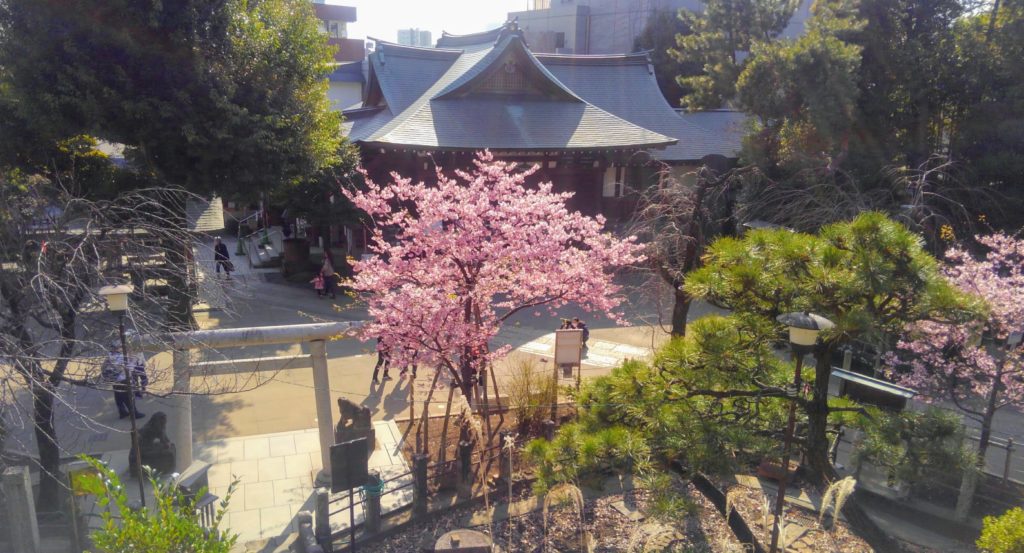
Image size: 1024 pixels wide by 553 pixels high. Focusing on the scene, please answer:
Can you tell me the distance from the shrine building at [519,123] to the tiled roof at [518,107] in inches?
1.6

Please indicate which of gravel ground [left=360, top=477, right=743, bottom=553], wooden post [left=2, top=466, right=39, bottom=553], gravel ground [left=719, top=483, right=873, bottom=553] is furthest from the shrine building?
wooden post [left=2, top=466, right=39, bottom=553]

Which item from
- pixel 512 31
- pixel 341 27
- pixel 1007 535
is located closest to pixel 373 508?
pixel 1007 535

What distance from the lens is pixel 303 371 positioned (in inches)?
496

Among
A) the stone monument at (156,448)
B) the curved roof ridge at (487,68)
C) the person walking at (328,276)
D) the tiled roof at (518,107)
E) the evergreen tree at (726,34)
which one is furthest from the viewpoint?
the evergreen tree at (726,34)

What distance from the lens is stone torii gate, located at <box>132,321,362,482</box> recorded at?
25.3 feet

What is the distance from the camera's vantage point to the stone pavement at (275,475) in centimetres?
763

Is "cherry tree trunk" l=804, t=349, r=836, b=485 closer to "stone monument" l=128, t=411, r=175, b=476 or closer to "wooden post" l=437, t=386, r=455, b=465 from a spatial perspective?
"wooden post" l=437, t=386, r=455, b=465

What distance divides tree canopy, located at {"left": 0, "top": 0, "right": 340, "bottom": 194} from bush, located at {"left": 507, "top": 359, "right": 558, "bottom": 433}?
6.26 m

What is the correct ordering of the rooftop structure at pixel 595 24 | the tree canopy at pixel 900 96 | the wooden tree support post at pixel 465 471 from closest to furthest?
the wooden tree support post at pixel 465 471, the tree canopy at pixel 900 96, the rooftop structure at pixel 595 24

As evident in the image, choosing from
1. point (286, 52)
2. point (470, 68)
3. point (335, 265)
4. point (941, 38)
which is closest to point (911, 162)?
point (941, 38)

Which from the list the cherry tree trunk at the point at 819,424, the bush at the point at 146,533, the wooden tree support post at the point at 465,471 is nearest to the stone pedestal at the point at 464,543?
the wooden tree support post at the point at 465,471

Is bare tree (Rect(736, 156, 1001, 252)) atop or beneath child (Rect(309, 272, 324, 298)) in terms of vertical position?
atop

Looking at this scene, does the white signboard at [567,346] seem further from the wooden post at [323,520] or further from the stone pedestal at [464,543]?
the wooden post at [323,520]

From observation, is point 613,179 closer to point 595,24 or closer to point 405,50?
point 405,50
